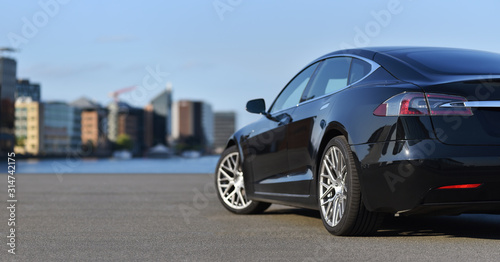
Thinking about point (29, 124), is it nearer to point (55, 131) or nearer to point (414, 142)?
point (55, 131)

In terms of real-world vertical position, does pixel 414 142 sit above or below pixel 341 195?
above

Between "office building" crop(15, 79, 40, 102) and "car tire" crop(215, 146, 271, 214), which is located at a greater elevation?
"office building" crop(15, 79, 40, 102)

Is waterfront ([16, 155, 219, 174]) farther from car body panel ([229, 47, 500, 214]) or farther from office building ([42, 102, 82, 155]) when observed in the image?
office building ([42, 102, 82, 155])

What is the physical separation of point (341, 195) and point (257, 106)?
216 centimetres

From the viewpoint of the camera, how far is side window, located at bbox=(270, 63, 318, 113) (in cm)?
674

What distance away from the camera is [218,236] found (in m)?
5.67

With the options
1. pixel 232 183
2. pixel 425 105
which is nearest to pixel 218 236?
pixel 425 105

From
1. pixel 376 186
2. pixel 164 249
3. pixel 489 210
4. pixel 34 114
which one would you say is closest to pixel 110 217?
pixel 164 249

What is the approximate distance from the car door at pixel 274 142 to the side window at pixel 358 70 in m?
0.83

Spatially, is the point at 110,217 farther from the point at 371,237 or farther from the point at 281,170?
the point at 371,237

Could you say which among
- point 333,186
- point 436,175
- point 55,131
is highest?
point 55,131

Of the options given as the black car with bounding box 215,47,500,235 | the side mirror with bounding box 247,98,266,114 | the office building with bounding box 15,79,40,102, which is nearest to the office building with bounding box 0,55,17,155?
the office building with bounding box 15,79,40,102

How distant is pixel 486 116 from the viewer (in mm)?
4770

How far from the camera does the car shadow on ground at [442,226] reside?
565cm
